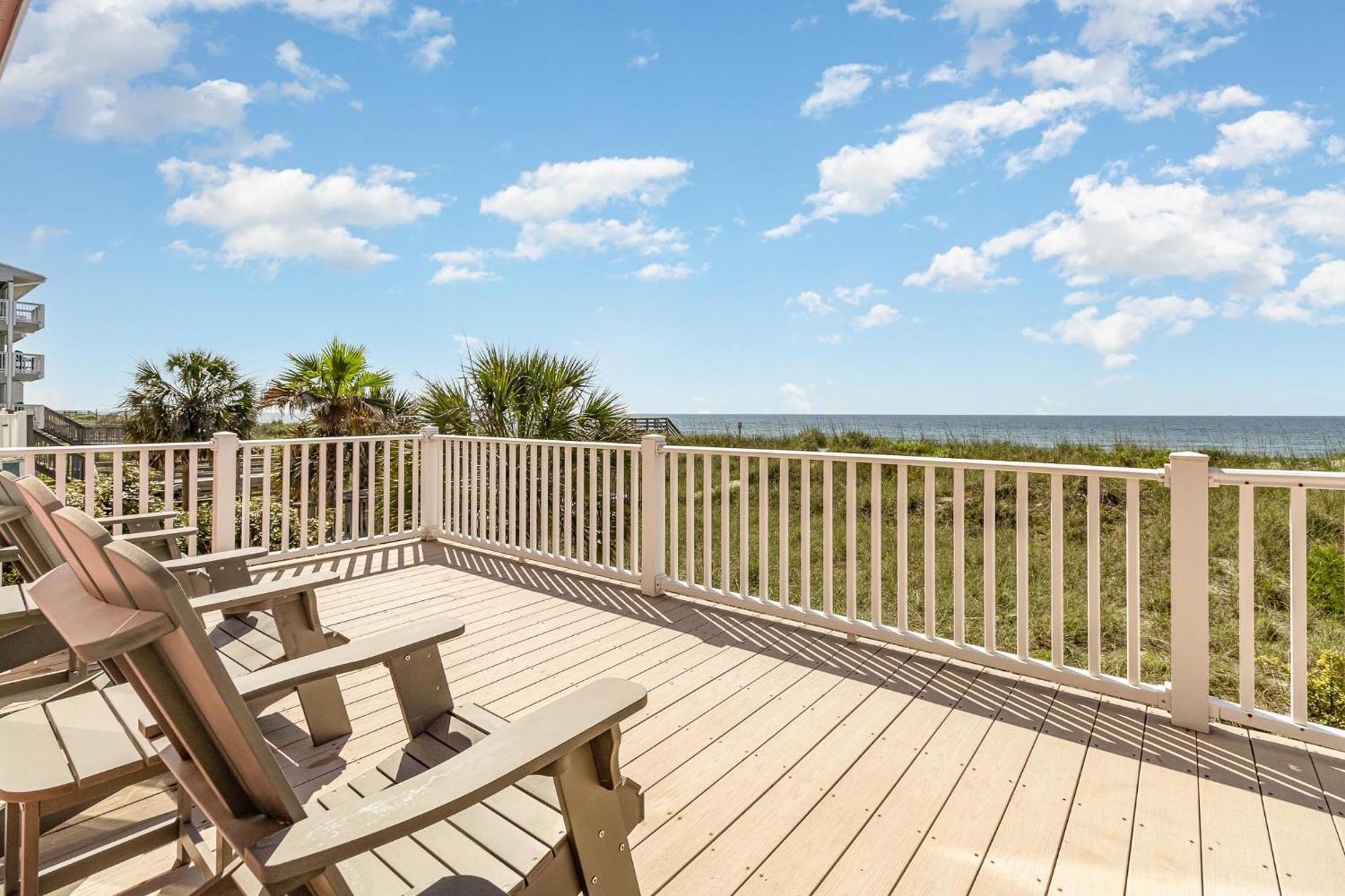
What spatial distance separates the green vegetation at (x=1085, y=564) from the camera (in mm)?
4141

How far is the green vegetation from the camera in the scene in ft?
13.6

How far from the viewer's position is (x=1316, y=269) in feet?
55.9

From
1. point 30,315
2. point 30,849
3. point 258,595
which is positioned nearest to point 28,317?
point 30,315

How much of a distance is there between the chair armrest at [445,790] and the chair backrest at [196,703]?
67mm

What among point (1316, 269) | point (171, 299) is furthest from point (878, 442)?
point (171, 299)

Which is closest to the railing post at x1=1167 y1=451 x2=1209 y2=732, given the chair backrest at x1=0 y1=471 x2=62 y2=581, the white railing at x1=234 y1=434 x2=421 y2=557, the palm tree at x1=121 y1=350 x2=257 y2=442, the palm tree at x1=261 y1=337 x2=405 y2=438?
the chair backrest at x1=0 y1=471 x2=62 y2=581

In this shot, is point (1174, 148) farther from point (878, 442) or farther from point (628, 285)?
point (628, 285)

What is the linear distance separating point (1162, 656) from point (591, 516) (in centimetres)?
Answer: 410

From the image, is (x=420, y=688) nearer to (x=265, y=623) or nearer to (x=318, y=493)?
(x=265, y=623)

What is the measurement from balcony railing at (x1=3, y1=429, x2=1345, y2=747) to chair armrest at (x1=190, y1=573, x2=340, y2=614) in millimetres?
1949

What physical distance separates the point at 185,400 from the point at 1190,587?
1356 centimetres

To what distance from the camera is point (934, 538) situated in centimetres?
286

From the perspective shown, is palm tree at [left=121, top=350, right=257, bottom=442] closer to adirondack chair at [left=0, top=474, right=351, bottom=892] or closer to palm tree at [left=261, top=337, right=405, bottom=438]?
palm tree at [left=261, top=337, right=405, bottom=438]

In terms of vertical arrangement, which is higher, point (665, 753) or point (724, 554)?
point (724, 554)
